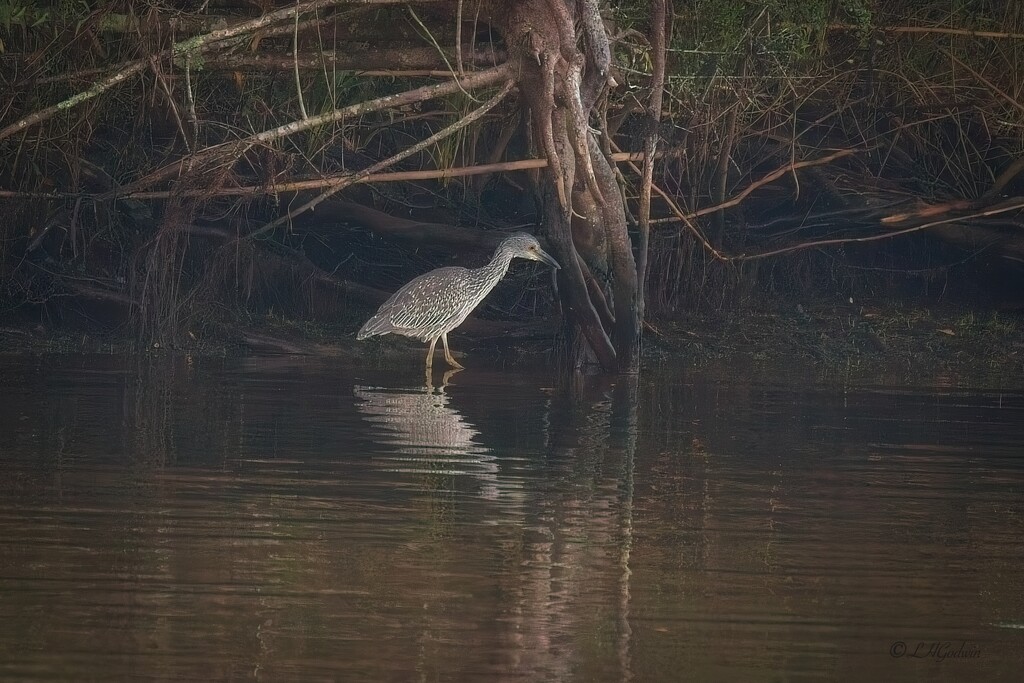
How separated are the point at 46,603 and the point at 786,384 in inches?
330

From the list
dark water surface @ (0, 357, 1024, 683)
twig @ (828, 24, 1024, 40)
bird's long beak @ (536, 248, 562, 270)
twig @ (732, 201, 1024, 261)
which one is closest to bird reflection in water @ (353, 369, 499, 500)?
dark water surface @ (0, 357, 1024, 683)

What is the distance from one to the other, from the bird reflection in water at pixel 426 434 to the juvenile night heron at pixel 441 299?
74.5 inches

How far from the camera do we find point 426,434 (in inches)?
338

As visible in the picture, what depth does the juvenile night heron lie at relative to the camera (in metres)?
13.2

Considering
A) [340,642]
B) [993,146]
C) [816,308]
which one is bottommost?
[340,642]

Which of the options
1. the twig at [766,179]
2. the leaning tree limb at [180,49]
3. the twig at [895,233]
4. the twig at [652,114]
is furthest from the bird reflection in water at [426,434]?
the twig at [895,233]

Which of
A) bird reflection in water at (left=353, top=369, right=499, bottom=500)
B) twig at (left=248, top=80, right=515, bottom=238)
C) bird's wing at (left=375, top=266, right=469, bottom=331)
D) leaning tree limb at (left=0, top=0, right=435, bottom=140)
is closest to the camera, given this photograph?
bird reflection in water at (left=353, top=369, right=499, bottom=500)

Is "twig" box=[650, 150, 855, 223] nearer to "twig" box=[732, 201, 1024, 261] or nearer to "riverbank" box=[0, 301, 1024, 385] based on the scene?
"twig" box=[732, 201, 1024, 261]

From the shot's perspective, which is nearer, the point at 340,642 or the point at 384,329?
the point at 340,642

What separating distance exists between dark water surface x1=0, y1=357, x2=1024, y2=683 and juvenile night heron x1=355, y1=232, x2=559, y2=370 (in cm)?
322

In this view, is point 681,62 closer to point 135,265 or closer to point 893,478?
point 135,265

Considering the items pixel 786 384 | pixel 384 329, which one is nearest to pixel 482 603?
pixel 786 384

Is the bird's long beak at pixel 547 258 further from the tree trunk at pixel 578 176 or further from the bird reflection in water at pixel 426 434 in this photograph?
the bird reflection in water at pixel 426 434

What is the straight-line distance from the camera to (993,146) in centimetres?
1476
